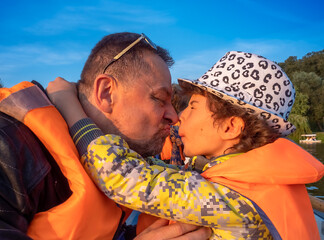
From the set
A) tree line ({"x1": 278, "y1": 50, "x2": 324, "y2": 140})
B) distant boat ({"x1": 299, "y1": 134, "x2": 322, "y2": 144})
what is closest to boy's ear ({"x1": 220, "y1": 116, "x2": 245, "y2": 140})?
distant boat ({"x1": 299, "y1": 134, "x2": 322, "y2": 144})

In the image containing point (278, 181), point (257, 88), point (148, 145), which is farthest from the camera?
point (148, 145)

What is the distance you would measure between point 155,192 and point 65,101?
89 cm

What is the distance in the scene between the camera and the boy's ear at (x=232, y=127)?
2400mm

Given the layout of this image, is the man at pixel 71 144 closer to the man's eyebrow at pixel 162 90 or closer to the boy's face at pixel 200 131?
the man's eyebrow at pixel 162 90

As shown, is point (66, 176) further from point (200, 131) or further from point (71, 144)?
point (200, 131)

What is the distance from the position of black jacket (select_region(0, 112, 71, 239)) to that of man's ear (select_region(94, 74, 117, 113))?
27.7 inches

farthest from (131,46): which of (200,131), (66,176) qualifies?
(66,176)

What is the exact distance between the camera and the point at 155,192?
180 cm

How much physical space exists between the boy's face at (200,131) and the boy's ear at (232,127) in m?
0.05

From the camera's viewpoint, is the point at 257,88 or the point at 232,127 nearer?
the point at 257,88

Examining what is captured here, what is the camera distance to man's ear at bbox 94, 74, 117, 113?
2352 mm

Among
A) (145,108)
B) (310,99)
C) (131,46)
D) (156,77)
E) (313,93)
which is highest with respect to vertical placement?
(131,46)

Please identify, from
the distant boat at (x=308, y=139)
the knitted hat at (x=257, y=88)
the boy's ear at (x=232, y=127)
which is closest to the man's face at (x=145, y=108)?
the knitted hat at (x=257, y=88)

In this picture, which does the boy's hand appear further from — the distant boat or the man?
the distant boat
